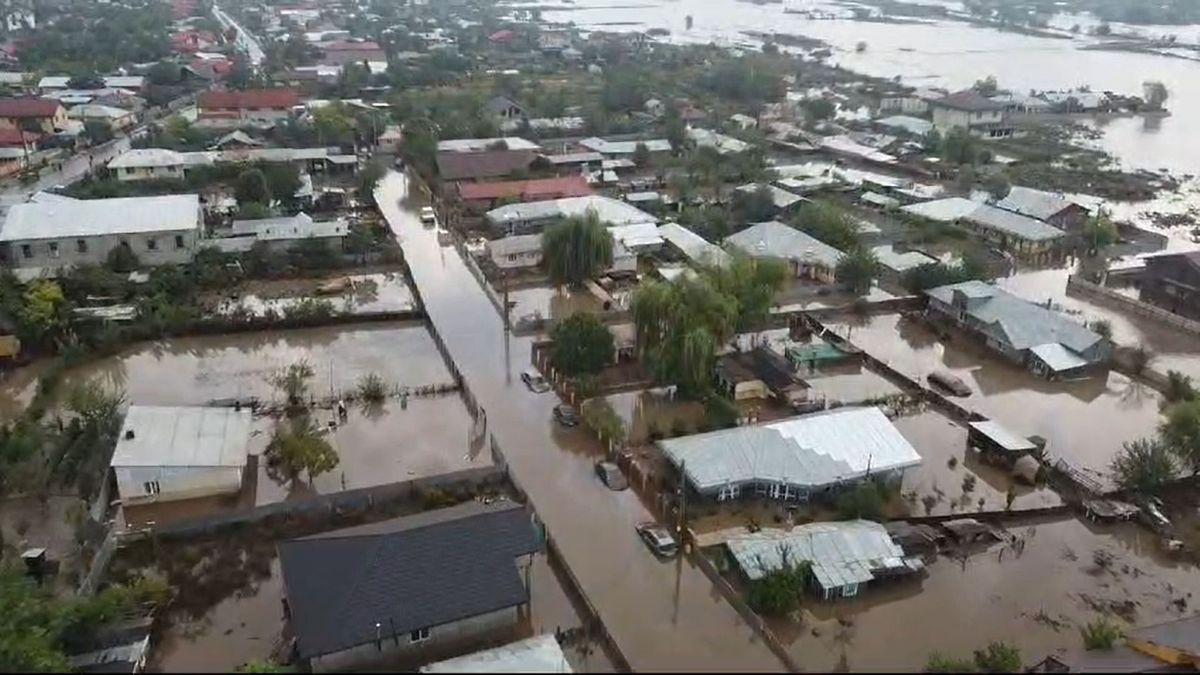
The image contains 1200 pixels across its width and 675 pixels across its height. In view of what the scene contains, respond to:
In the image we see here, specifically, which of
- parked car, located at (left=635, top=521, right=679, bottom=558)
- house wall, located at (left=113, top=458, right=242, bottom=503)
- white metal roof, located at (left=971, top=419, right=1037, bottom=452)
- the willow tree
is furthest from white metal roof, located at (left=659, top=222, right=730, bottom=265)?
house wall, located at (left=113, top=458, right=242, bottom=503)

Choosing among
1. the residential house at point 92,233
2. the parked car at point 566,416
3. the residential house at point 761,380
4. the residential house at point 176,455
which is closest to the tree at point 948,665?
the residential house at point 761,380

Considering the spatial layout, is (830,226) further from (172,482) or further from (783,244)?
(172,482)

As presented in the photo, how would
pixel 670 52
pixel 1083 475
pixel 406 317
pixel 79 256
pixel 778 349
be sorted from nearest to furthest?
pixel 1083 475 → pixel 778 349 → pixel 406 317 → pixel 79 256 → pixel 670 52

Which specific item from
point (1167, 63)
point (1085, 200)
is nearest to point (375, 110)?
point (1085, 200)

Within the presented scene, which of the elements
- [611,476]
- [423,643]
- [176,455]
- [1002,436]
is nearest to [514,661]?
[423,643]

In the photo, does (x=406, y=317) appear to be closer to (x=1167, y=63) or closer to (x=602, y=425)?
(x=602, y=425)

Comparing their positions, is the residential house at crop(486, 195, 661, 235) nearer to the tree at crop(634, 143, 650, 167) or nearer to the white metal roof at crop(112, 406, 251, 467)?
the tree at crop(634, 143, 650, 167)

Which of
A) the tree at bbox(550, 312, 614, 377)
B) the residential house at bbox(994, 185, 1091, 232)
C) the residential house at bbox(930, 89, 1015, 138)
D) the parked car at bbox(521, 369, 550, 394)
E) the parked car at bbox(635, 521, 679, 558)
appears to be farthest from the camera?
the residential house at bbox(930, 89, 1015, 138)
